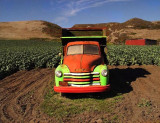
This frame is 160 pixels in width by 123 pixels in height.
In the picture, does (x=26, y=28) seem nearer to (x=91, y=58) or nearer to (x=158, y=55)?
(x=158, y=55)

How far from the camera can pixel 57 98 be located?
7875 millimetres

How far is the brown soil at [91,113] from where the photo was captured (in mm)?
5934

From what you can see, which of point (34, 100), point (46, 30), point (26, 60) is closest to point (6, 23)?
point (46, 30)

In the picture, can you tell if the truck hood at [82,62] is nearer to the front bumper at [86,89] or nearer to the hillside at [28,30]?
the front bumper at [86,89]

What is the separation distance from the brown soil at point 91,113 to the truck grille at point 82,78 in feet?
4.26

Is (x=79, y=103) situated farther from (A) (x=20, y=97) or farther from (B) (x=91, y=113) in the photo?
(A) (x=20, y=97)

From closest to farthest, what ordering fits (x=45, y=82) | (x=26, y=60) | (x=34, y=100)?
(x=34, y=100) < (x=45, y=82) < (x=26, y=60)

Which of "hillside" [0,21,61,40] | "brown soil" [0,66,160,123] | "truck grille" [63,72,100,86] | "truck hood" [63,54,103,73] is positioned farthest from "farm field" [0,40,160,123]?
"hillside" [0,21,61,40]

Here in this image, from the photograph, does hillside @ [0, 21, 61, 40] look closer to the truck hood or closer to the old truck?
the truck hood

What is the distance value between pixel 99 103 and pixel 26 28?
86578 mm

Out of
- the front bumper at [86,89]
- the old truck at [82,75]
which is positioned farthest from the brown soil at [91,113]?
the old truck at [82,75]

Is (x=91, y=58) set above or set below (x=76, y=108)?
above

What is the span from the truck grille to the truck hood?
0.54 feet

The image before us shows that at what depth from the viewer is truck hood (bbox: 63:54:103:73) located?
24.1 feet
